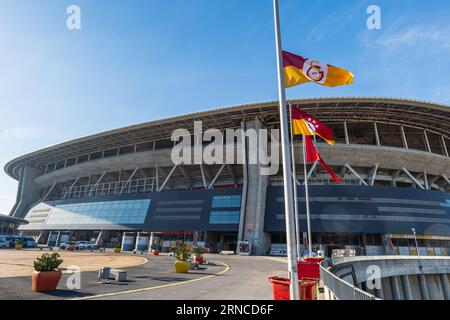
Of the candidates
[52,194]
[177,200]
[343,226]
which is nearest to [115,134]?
[177,200]

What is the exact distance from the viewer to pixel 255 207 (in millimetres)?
56219

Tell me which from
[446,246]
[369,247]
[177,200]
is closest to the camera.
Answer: [369,247]

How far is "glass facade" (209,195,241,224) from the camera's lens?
57781mm

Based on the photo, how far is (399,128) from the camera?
216 ft

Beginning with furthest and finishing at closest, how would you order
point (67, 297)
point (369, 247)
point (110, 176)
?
point (110, 176)
point (369, 247)
point (67, 297)

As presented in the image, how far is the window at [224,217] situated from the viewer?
5747 cm

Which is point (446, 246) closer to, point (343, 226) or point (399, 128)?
point (343, 226)

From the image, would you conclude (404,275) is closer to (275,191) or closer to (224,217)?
(275,191)

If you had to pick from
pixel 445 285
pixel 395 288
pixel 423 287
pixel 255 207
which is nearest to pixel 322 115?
pixel 255 207

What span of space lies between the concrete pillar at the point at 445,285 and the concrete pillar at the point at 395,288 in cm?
736

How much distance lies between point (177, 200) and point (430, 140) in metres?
68.0

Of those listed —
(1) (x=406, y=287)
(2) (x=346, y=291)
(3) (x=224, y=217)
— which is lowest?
(1) (x=406, y=287)

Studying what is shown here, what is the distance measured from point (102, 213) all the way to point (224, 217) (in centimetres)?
3598
